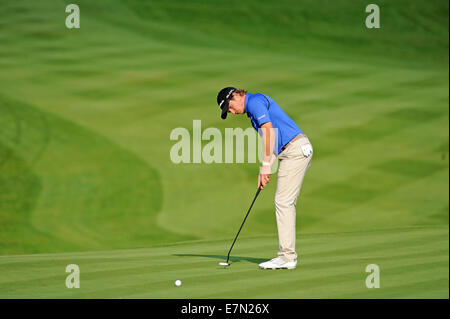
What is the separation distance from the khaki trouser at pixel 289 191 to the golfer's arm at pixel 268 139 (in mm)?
262

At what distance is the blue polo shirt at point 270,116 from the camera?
24.8ft

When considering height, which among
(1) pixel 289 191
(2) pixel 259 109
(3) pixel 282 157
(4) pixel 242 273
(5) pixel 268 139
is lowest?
(4) pixel 242 273

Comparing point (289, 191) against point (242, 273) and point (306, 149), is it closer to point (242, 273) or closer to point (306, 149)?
point (306, 149)

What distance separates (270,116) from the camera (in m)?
7.80

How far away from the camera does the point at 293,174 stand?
7.80 metres

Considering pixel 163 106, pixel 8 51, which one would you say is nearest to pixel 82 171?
pixel 163 106

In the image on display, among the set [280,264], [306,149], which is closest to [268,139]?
[306,149]

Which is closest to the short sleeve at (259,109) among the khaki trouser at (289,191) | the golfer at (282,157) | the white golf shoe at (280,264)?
the golfer at (282,157)

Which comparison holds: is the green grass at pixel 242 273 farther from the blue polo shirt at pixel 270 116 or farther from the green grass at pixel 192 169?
the blue polo shirt at pixel 270 116

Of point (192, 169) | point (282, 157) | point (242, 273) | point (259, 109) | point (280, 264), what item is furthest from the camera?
point (192, 169)

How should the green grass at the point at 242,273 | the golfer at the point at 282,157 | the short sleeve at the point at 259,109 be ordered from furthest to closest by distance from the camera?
the golfer at the point at 282,157, the short sleeve at the point at 259,109, the green grass at the point at 242,273

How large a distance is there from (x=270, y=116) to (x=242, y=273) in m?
1.82

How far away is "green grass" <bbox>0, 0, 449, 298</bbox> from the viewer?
773cm
